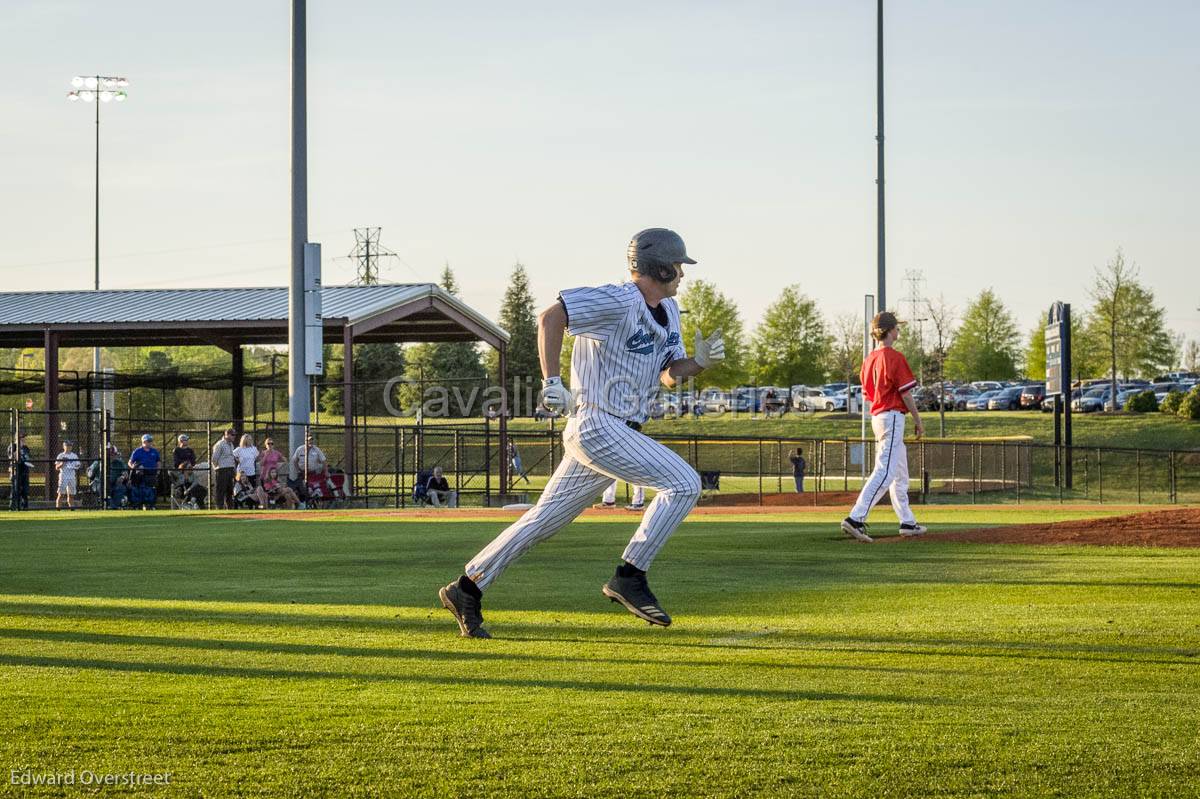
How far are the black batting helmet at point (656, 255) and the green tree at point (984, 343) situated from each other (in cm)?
8909

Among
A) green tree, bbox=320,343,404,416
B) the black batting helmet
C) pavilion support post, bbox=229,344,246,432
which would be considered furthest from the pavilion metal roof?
green tree, bbox=320,343,404,416

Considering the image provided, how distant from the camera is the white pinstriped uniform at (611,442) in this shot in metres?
6.89

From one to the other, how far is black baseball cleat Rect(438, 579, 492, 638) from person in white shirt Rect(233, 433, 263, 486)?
2126cm

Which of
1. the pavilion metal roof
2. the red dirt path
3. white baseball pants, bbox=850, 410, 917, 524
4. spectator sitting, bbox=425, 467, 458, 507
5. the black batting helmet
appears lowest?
spectator sitting, bbox=425, 467, 458, 507

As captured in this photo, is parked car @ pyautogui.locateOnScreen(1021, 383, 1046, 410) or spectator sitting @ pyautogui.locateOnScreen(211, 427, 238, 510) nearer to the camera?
spectator sitting @ pyautogui.locateOnScreen(211, 427, 238, 510)

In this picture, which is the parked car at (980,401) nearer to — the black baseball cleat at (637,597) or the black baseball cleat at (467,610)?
the black baseball cleat at (637,597)

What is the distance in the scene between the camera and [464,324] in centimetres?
3994

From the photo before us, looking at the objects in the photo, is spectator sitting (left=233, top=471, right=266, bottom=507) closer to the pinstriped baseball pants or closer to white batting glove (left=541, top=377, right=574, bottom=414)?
the pinstriped baseball pants

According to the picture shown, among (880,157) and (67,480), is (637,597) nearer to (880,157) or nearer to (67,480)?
(880,157)

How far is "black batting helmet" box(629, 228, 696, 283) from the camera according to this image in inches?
279

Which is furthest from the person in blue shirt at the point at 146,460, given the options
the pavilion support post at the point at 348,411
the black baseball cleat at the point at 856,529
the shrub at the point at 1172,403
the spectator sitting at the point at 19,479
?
the shrub at the point at 1172,403

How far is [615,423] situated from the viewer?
6.94 meters

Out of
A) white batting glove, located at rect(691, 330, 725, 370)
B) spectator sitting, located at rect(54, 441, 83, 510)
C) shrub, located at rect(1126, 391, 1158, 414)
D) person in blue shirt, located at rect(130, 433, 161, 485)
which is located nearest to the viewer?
white batting glove, located at rect(691, 330, 725, 370)

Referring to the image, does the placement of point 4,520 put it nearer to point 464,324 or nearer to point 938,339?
point 464,324
